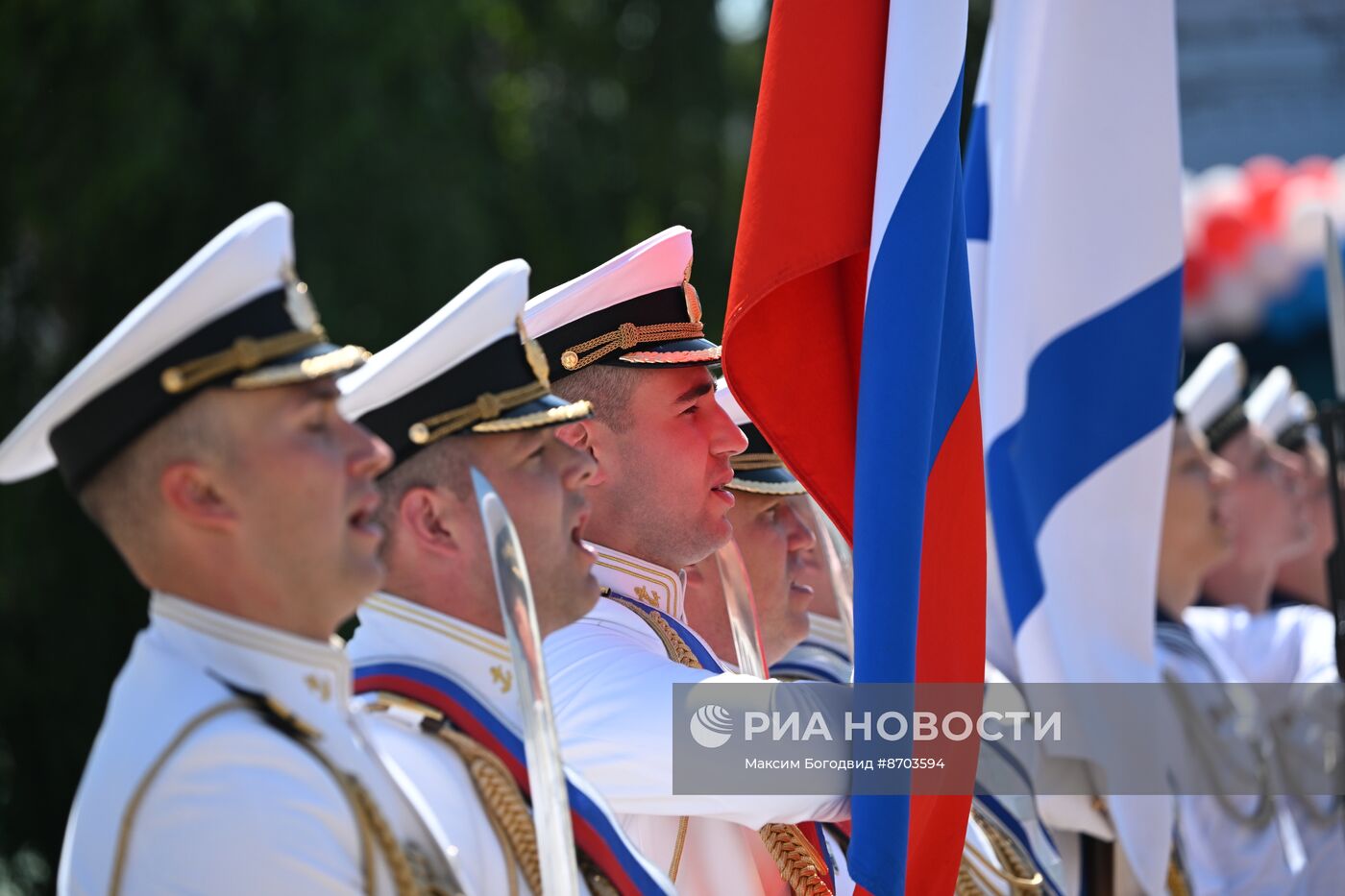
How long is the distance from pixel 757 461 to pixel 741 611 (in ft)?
2.33

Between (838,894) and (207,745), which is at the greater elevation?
(207,745)

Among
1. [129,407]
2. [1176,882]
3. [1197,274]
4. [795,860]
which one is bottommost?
[1176,882]

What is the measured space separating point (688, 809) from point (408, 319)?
6.24m

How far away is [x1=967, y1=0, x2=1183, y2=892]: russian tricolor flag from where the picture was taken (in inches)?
186

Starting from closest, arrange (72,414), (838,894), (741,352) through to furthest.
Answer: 1. (72,414)
2. (741,352)
3. (838,894)

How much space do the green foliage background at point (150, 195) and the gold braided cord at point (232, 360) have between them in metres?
6.27

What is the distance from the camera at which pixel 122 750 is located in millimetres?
2059

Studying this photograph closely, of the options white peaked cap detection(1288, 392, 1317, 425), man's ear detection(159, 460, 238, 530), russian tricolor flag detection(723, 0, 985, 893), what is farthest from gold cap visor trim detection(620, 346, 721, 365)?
white peaked cap detection(1288, 392, 1317, 425)

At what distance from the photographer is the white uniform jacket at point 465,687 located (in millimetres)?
2438

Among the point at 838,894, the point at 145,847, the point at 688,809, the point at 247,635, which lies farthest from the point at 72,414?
the point at 838,894

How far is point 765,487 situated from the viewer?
170 inches

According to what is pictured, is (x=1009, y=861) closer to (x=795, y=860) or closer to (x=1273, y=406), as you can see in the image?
(x=795, y=860)

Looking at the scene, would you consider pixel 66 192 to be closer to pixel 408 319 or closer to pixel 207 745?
pixel 408 319

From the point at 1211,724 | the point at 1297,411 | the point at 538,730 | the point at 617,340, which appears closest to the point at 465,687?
the point at 538,730
